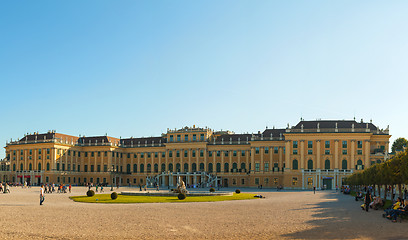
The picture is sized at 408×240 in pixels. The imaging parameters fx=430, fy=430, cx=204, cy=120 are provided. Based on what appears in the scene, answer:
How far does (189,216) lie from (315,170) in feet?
220

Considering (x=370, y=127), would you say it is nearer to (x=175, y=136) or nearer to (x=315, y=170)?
(x=315, y=170)

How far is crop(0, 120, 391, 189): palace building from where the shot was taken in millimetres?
88562

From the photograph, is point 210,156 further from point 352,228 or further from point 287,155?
point 352,228

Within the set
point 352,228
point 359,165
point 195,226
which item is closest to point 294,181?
point 359,165

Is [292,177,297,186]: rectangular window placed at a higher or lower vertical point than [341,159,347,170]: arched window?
lower

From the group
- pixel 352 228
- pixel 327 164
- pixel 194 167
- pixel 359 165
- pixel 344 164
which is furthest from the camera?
pixel 194 167

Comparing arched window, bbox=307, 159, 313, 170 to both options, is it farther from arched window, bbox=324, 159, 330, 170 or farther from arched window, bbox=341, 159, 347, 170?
arched window, bbox=341, 159, 347, 170

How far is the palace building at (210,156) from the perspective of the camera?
3487 inches

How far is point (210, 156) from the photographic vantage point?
10556 cm

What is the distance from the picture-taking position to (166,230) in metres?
20.2

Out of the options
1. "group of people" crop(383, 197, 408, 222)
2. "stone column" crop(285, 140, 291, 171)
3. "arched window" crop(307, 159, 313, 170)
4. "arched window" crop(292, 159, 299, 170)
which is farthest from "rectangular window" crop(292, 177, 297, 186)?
"group of people" crop(383, 197, 408, 222)

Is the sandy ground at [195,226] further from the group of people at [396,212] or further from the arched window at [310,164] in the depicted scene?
the arched window at [310,164]

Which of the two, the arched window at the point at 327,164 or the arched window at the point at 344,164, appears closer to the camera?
the arched window at the point at 344,164

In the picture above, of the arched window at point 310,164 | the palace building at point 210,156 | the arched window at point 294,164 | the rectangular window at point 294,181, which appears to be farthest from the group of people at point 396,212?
the arched window at point 294,164
